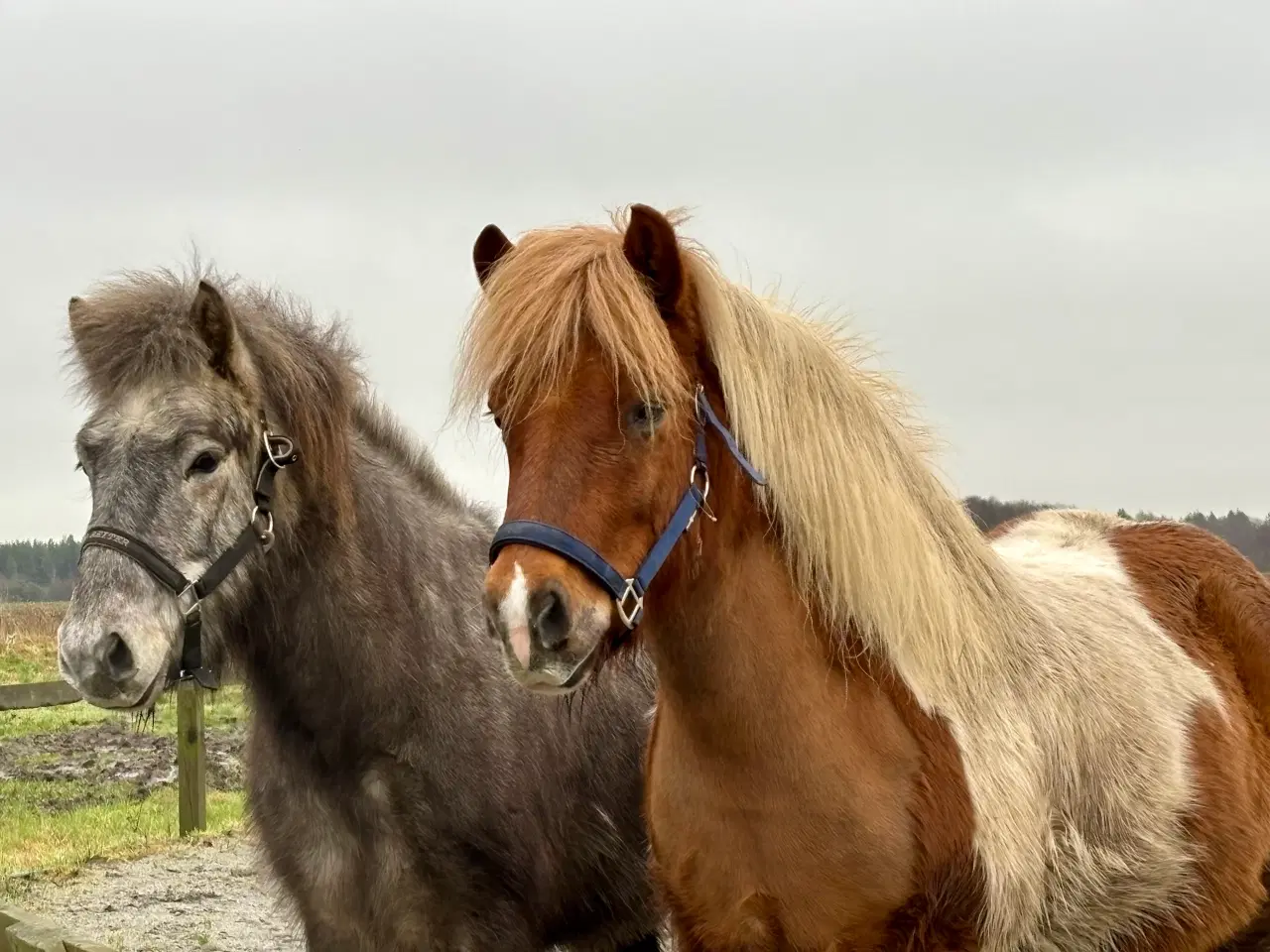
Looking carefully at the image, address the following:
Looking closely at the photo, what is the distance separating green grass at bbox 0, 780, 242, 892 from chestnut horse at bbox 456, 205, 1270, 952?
571 cm

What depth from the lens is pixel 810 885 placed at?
2.62 meters

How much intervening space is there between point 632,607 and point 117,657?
1399mm

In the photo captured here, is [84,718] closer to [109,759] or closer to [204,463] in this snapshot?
[109,759]

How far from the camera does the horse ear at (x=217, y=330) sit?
3.39 meters

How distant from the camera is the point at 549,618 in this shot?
233cm

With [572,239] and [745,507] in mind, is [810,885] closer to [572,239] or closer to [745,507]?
[745,507]

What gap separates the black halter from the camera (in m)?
3.05

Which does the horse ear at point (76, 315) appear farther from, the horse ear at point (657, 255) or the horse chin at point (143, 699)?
the horse ear at point (657, 255)

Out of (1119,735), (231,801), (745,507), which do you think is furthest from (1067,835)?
(231,801)

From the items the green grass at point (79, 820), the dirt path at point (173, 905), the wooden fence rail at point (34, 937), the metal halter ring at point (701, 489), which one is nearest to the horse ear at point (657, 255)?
the metal halter ring at point (701, 489)

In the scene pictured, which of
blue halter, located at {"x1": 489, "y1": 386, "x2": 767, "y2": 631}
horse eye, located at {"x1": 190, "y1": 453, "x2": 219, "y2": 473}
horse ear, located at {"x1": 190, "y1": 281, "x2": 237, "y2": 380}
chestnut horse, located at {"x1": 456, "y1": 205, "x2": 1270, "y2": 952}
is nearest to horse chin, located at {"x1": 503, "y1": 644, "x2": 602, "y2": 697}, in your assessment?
chestnut horse, located at {"x1": 456, "y1": 205, "x2": 1270, "y2": 952}

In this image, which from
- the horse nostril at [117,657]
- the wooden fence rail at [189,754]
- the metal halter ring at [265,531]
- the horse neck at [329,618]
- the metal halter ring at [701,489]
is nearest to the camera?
the metal halter ring at [701,489]

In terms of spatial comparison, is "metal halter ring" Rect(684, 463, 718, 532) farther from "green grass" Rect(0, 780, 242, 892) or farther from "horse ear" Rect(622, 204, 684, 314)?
"green grass" Rect(0, 780, 242, 892)

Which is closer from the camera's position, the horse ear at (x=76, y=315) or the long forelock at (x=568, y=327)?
the long forelock at (x=568, y=327)
